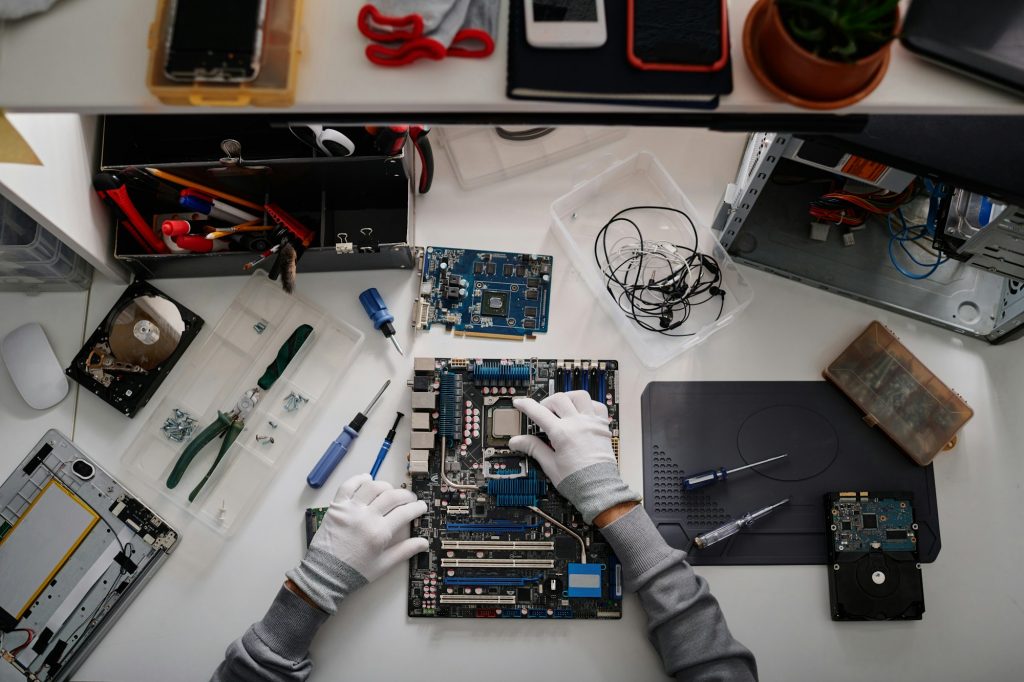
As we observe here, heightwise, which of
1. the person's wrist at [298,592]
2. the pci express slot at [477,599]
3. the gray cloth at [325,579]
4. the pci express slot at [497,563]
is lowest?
the person's wrist at [298,592]

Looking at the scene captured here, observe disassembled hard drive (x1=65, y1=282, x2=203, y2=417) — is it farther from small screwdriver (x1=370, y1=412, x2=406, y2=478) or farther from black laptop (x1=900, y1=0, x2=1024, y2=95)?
black laptop (x1=900, y1=0, x2=1024, y2=95)

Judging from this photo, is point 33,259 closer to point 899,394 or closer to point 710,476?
point 710,476

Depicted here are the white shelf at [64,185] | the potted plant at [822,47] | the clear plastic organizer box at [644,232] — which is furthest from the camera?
the clear plastic organizer box at [644,232]

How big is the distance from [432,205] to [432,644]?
100cm

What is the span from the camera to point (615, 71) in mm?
1137

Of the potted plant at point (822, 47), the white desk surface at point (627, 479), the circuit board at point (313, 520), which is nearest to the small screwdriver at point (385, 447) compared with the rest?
the white desk surface at point (627, 479)

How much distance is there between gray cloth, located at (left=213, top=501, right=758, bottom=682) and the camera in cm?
Answer: 154

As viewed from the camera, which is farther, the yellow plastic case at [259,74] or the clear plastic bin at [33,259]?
the clear plastic bin at [33,259]

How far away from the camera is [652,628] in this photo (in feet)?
5.21

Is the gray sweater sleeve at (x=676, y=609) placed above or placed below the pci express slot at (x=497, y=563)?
above

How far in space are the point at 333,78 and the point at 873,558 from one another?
1.45 m

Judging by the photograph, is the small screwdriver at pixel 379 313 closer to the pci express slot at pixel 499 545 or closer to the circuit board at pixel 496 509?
the circuit board at pixel 496 509

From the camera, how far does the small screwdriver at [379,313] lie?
68.2 inches

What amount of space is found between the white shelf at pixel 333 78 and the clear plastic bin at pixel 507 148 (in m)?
0.68
